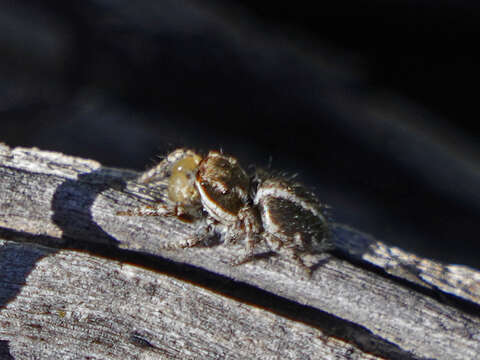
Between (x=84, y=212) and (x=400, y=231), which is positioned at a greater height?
(x=400, y=231)

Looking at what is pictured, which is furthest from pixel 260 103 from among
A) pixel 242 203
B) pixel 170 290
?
pixel 170 290

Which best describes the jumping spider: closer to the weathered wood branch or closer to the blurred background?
the weathered wood branch

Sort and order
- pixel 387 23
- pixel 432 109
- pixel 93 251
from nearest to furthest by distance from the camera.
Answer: pixel 93 251 < pixel 387 23 < pixel 432 109

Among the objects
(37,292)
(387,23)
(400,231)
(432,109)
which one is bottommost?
(37,292)

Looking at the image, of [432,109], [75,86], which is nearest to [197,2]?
[75,86]

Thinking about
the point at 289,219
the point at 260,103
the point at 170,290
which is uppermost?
the point at 260,103

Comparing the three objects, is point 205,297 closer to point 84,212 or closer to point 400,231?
point 84,212

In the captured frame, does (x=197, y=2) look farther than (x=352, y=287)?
Yes

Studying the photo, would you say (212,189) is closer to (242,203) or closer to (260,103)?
(242,203)
